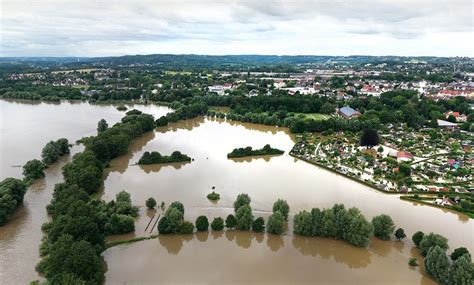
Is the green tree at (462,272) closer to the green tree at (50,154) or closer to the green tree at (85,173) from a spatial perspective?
the green tree at (85,173)

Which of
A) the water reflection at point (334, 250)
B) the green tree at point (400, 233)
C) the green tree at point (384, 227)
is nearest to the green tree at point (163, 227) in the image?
the water reflection at point (334, 250)

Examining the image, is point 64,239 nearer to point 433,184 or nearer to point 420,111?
point 433,184

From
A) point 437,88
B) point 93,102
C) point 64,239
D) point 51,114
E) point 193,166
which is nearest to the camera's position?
point 64,239

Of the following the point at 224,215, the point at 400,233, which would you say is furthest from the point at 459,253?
Result: the point at 224,215

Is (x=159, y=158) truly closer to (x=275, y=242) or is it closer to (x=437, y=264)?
(x=275, y=242)

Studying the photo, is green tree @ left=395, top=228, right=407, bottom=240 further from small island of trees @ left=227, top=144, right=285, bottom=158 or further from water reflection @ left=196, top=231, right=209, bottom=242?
small island of trees @ left=227, top=144, right=285, bottom=158

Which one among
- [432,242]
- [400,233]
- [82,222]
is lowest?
[400,233]

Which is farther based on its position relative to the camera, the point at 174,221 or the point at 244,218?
the point at 244,218

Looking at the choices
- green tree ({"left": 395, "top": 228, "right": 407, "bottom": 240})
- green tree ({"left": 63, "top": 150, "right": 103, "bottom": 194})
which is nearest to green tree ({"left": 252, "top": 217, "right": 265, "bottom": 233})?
green tree ({"left": 395, "top": 228, "right": 407, "bottom": 240})

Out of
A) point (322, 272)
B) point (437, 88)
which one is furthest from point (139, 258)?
point (437, 88)
